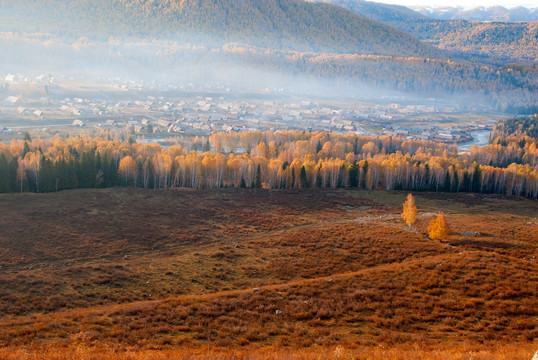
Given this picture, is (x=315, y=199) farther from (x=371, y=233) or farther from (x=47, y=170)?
(x=47, y=170)

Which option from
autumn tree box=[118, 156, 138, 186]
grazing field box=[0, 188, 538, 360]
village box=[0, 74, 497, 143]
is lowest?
grazing field box=[0, 188, 538, 360]

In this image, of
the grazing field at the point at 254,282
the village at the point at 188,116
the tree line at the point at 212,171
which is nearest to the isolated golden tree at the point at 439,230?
the grazing field at the point at 254,282

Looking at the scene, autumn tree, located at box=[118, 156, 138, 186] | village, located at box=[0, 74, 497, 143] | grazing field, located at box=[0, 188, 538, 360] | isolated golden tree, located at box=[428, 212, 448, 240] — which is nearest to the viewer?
grazing field, located at box=[0, 188, 538, 360]

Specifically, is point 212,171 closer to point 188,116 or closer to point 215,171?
point 215,171

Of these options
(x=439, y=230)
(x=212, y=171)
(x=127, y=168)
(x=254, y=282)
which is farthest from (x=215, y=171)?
(x=254, y=282)

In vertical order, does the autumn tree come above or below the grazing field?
above

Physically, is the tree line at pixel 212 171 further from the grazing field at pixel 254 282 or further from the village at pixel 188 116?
the village at pixel 188 116

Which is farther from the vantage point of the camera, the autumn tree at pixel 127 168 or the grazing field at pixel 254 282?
the autumn tree at pixel 127 168

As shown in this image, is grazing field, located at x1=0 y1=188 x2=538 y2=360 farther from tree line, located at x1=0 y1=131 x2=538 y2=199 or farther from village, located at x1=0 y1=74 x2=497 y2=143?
village, located at x1=0 y1=74 x2=497 y2=143

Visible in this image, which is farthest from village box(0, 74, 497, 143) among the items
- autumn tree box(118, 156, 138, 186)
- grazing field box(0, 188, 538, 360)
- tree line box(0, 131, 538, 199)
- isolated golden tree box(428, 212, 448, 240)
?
isolated golden tree box(428, 212, 448, 240)
